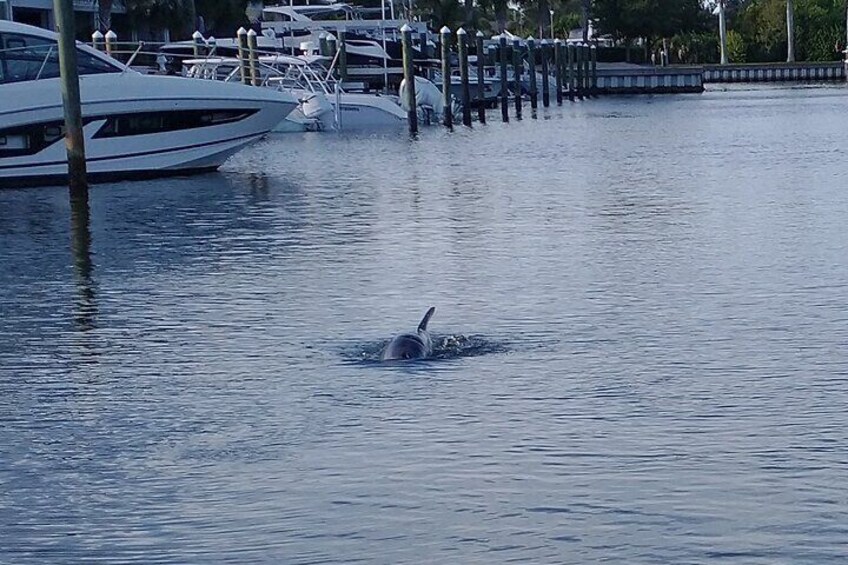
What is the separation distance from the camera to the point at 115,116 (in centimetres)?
2778

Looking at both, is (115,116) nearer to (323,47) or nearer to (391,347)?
(391,347)

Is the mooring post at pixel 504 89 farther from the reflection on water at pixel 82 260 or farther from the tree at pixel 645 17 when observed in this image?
the tree at pixel 645 17

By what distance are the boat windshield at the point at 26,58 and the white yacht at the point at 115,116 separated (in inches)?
Answer: 0.6

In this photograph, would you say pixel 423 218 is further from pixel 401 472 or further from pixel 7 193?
pixel 401 472

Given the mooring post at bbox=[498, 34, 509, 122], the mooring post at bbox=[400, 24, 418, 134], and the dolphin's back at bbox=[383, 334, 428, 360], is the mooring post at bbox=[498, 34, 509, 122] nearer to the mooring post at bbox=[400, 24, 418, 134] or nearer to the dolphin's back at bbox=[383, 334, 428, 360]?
the mooring post at bbox=[400, 24, 418, 134]

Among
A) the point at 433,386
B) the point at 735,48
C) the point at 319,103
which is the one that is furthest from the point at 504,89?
the point at 735,48

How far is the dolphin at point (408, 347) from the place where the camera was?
38.7 feet

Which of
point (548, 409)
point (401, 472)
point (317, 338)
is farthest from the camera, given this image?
point (317, 338)

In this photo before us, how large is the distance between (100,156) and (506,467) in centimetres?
2050

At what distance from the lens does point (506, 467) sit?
8812 millimetres

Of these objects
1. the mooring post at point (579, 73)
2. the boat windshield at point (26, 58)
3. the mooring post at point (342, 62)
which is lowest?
the mooring post at point (579, 73)

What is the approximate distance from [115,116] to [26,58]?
1691 mm

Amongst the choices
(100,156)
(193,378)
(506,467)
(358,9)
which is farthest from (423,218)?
(358,9)

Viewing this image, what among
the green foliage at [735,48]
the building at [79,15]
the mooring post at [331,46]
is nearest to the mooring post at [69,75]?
the mooring post at [331,46]
